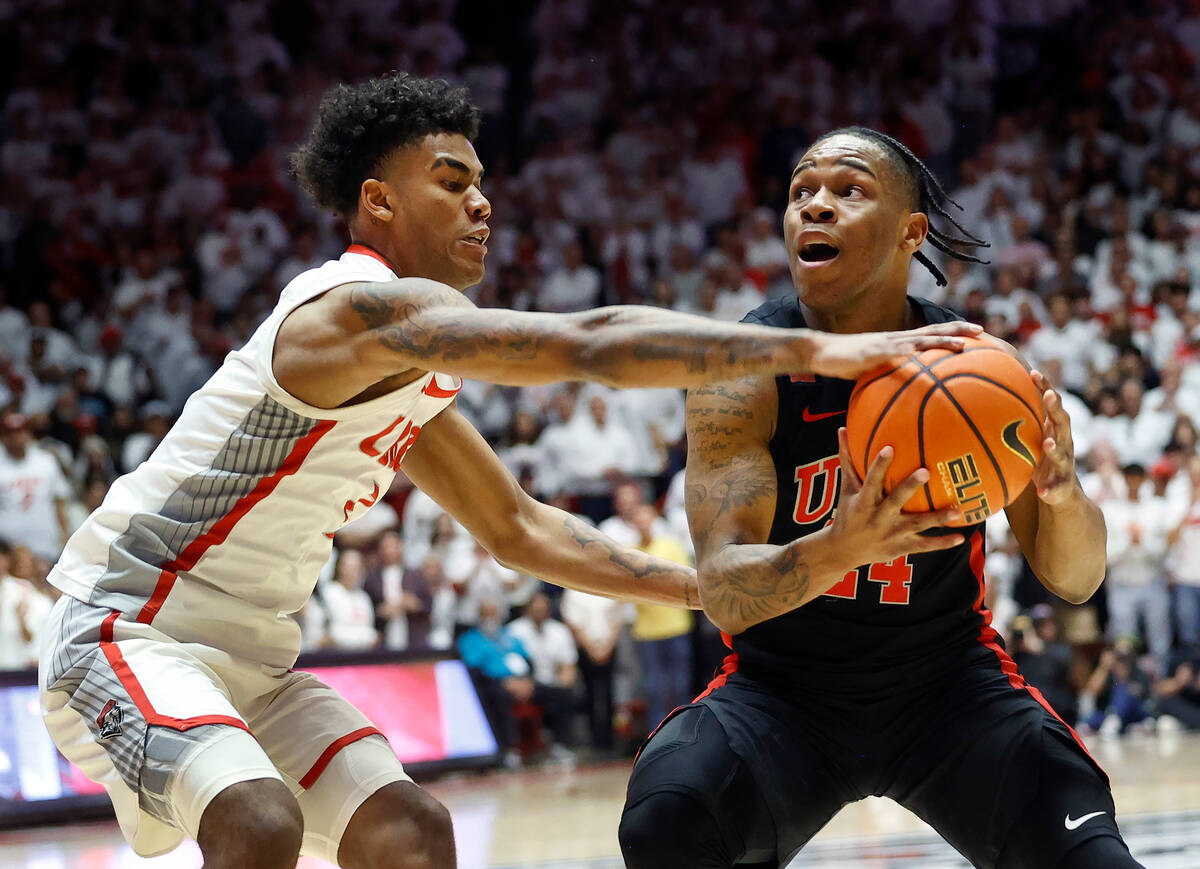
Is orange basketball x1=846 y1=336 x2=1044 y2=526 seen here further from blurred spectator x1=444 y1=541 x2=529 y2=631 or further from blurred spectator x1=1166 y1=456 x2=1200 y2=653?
blurred spectator x1=1166 y1=456 x2=1200 y2=653

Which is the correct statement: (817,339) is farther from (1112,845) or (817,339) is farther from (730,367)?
(1112,845)

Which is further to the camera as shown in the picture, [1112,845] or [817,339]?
[1112,845]

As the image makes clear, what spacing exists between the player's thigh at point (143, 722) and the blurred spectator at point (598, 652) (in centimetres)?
696

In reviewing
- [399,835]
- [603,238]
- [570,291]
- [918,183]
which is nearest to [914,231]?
[918,183]

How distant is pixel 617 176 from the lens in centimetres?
1474

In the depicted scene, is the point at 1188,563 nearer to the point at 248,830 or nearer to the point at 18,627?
the point at 18,627

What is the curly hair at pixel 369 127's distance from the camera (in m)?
3.68

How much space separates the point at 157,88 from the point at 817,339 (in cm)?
1327

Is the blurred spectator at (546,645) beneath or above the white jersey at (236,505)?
beneath

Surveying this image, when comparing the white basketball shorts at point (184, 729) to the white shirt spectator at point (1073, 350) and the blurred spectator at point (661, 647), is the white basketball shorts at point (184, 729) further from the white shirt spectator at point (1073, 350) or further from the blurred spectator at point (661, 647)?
the white shirt spectator at point (1073, 350)

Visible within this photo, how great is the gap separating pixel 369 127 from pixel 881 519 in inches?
69.2

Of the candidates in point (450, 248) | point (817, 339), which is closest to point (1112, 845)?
point (817, 339)

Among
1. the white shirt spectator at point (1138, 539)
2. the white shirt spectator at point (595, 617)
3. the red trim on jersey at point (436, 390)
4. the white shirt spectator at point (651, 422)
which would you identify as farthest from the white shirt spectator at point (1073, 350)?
the red trim on jersey at point (436, 390)

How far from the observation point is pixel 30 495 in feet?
32.8
